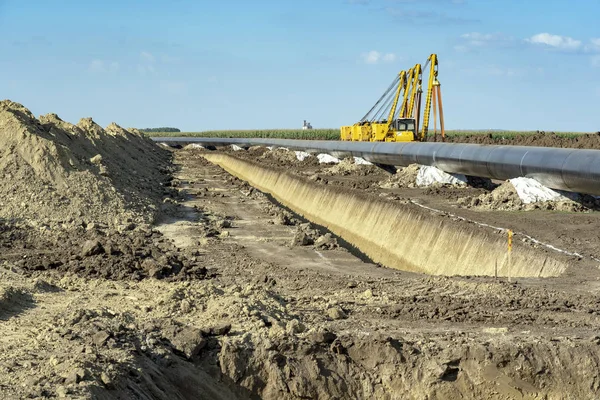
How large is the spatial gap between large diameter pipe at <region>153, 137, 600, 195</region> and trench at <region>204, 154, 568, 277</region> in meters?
3.78

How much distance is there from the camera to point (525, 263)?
1955cm

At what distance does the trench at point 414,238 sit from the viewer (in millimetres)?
19891

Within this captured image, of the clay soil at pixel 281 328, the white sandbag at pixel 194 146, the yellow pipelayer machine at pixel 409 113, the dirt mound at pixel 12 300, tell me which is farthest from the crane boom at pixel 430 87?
the white sandbag at pixel 194 146

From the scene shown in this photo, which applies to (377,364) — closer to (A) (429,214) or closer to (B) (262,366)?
(B) (262,366)

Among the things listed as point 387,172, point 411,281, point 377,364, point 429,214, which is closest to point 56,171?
point 429,214

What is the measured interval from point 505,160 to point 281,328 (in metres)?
18.9

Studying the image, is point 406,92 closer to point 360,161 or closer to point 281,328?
point 360,161

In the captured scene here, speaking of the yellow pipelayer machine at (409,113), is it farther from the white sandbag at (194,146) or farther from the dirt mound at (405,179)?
the white sandbag at (194,146)

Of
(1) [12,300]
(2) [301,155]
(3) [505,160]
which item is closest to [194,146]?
(2) [301,155]

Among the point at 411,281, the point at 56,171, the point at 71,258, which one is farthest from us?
the point at 56,171

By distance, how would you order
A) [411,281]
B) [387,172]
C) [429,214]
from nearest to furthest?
[411,281]
[429,214]
[387,172]

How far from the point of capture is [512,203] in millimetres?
27266

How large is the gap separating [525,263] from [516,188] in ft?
27.4

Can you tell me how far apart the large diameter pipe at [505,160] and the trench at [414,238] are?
12.4 ft
